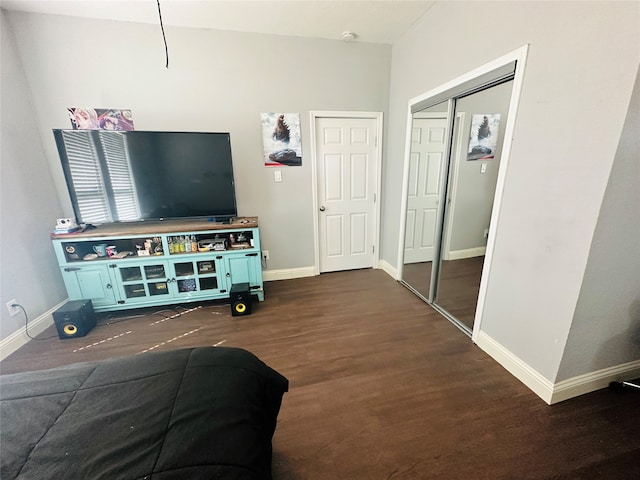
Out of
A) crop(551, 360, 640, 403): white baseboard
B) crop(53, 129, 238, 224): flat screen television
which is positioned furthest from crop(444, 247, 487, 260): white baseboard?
crop(53, 129, 238, 224): flat screen television

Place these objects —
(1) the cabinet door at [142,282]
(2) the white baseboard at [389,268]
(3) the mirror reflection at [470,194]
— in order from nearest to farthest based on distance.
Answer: (3) the mirror reflection at [470,194] → (1) the cabinet door at [142,282] → (2) the white baseboard at [389,268]

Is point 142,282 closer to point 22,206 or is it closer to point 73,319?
point 73,319

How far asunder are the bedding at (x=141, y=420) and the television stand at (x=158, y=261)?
5.57 ft

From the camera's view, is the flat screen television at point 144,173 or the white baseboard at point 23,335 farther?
the flat screen television at point 144,173

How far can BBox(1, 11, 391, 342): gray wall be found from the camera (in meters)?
2.40

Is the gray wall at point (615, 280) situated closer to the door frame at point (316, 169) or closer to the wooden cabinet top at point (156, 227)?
the door frame at point (316, 169)

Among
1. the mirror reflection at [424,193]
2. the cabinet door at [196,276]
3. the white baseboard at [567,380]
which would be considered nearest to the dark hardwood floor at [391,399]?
the white baseboard at [567,380]

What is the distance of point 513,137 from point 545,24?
1.93 ft

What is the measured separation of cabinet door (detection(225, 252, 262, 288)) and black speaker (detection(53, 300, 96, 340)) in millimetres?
1233

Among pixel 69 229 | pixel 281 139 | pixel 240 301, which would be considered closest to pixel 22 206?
pixel 69 229

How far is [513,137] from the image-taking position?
66.8 inches

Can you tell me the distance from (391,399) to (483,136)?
7.17ft

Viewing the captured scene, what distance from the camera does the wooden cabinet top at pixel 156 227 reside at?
237 centimetres

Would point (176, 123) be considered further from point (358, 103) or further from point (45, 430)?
point (45, 430)
